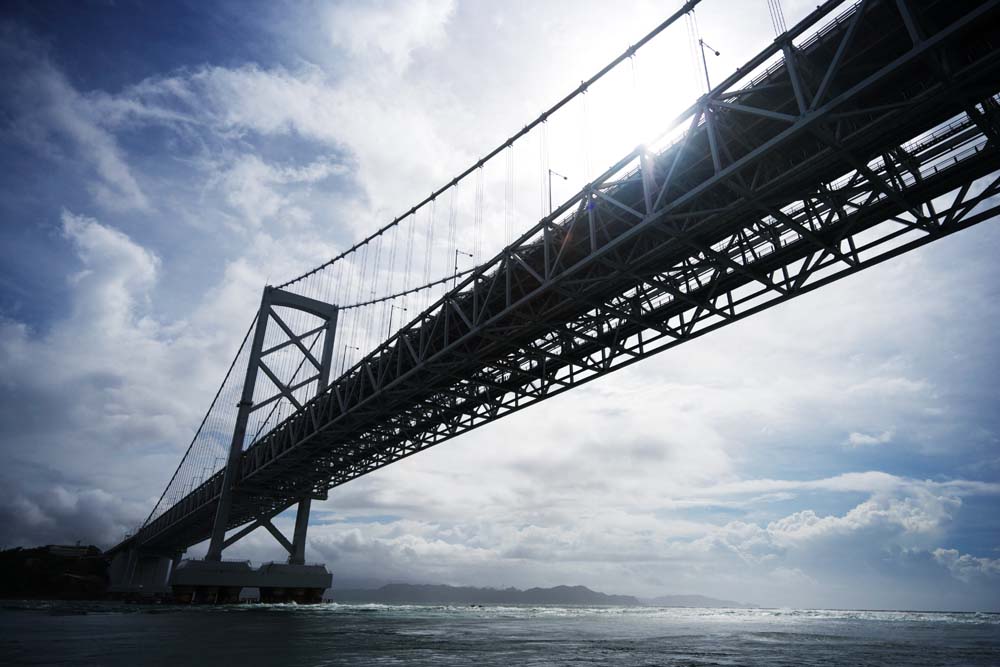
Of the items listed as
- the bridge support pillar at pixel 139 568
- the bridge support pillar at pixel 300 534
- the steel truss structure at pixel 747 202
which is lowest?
the bridge support pillar at pixel 139 568

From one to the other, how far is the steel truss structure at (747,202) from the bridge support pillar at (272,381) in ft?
74.4

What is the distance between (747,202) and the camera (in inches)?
527

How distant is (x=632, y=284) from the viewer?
18219 millimetres

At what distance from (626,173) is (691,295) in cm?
466

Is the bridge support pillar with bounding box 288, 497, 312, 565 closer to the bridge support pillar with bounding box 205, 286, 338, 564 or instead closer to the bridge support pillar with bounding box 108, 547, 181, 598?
the bridge support pillar with bounding box 205, 286, 338, 564

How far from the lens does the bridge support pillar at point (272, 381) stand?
140ft

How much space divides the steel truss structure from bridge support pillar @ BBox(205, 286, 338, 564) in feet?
74.4

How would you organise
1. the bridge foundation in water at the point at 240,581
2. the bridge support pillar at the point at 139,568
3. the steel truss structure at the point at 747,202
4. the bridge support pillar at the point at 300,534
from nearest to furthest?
the steel truss structure at the point at 747,202 < the bridge foundation in water at the point at 240,581 < the bridge support pillar at the point at 300,534 < the bridge support pillar at the point at 139,568

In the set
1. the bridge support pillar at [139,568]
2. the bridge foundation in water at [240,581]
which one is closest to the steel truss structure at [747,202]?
the bridge foundation in water at [240,581]

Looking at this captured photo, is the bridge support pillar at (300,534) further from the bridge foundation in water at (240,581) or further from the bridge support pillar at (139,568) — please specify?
the bridge support pillar at (139,568)

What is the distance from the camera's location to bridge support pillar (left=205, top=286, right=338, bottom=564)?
140ft

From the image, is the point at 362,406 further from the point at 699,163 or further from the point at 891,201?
the point at 891,201

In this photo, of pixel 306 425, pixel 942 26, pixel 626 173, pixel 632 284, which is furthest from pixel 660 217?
pixel 306 425

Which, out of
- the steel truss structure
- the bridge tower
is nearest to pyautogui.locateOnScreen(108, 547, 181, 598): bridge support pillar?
the bridge tower
